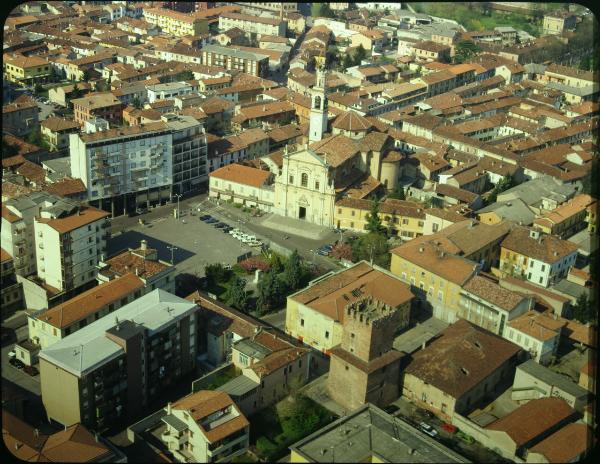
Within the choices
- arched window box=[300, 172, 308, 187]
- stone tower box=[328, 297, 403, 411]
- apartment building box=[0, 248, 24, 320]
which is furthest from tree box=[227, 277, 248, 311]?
arched window box=[300, 172, 308, 187]

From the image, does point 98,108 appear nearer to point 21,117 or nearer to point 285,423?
point 21,117

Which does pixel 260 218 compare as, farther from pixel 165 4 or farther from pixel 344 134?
pixel 165 4

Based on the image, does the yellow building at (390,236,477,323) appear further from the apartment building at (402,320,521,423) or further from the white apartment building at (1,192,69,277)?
the white apartment building at (1,192,69,277)

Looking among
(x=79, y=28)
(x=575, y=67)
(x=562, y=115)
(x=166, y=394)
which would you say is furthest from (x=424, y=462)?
(x=79, y=28)

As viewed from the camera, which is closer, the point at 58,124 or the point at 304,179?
the point at 304,179

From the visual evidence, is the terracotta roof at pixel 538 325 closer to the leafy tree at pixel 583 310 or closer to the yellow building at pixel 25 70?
the leafy tree at pixel 583 310

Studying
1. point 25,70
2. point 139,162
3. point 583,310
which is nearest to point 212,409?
point 583,310
